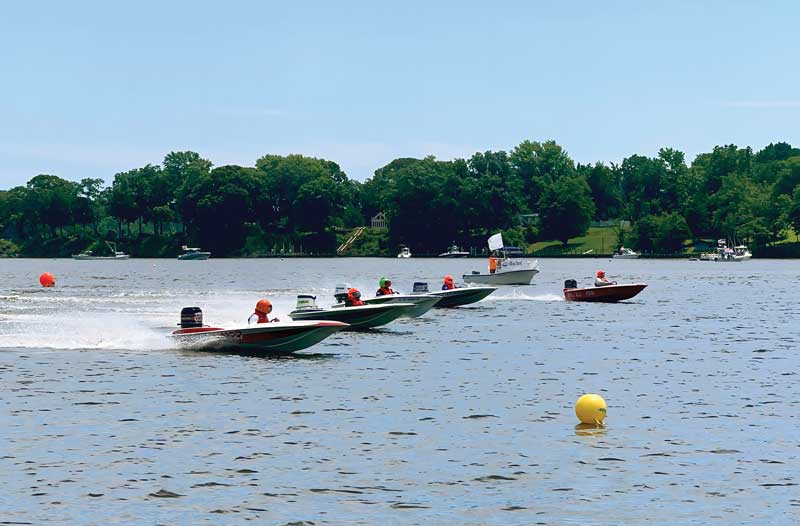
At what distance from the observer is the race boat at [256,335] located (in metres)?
41.1

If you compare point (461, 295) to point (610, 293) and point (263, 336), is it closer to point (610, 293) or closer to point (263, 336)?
point (610, 293)

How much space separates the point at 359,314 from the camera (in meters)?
52.0

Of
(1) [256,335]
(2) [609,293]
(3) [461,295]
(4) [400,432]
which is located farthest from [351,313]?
(2) [609,293]

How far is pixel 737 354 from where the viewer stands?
149 feet

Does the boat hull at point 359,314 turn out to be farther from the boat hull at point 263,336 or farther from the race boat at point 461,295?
the race boat at point 461,295

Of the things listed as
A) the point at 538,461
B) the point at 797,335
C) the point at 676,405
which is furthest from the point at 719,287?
the point at 538,461

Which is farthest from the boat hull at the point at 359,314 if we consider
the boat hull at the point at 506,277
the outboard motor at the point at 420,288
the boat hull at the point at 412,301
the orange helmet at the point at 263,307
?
the boat hull at the point at 506,277

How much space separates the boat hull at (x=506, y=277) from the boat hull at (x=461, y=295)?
997 inches

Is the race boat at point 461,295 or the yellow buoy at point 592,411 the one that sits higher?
the race boat at point 461,295

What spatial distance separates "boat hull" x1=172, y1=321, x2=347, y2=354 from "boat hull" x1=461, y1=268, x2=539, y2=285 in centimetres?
5739

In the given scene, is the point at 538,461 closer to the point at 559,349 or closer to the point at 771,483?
the point at 771,483

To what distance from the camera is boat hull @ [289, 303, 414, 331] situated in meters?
48.5

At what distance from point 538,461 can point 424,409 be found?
23.7 feet

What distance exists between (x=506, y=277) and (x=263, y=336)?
204ft
